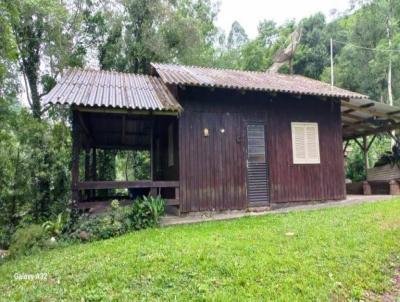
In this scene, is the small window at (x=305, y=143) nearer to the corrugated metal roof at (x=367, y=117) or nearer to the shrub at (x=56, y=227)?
the corrugated metal roof at (x=367, y=117)

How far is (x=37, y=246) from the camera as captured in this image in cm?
540

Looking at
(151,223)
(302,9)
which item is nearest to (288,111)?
(151,223)

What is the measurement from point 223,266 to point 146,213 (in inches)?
117

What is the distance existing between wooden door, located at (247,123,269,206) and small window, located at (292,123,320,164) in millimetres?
965

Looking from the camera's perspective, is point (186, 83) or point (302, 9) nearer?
point (186, 83)

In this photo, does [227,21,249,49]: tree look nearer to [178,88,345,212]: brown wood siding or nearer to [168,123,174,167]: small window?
[178,88,345,212]: brown wood siding

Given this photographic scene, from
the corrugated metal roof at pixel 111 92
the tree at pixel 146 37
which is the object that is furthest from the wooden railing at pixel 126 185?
the tree at pixel 146 37

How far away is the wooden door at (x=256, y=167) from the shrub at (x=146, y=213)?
2.56 metres

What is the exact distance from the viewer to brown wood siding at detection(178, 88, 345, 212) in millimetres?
7586

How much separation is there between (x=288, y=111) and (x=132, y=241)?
218 inches

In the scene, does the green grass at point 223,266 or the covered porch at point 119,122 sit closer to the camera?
the green grass at point 223,266

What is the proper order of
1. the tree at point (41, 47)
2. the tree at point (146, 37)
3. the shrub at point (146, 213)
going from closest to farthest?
the shrub at point (146, 213), the tree at point (41, 47), the tree at point (146, 37)

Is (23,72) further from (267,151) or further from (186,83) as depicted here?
(267,151)

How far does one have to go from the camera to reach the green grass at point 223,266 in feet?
10.7
